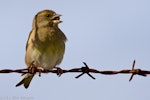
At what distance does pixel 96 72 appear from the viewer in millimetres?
5566

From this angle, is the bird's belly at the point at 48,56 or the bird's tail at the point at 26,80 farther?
the bird's tail at the point at 26,80

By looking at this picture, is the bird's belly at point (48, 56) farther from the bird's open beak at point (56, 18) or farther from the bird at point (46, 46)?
the bird's open beak at point (56, 18)

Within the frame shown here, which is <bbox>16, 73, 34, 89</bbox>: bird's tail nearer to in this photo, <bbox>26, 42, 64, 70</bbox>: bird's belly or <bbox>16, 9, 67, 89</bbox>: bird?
<bbox>16, 9, 67, 89</bbox>: bird

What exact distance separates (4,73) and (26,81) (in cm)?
243

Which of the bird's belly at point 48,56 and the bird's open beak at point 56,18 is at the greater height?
the bird's open beak at point 56,18

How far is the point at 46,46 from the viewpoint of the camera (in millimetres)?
7586

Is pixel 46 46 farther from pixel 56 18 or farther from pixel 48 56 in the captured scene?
pixel 56 18

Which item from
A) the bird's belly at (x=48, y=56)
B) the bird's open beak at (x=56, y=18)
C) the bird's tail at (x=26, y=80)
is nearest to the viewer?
the bird's belly at (x=48, y=56)

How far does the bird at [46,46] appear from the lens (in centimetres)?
758

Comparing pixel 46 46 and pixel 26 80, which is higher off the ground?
pixel 46 46

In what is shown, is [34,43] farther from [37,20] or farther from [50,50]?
[37,20]

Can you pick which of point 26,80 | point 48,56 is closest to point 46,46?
point 48,56

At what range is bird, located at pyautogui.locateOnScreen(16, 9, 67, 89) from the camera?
299 inches

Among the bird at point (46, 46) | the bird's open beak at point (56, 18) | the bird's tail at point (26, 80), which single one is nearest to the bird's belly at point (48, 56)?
the bird at point (46, 46)
